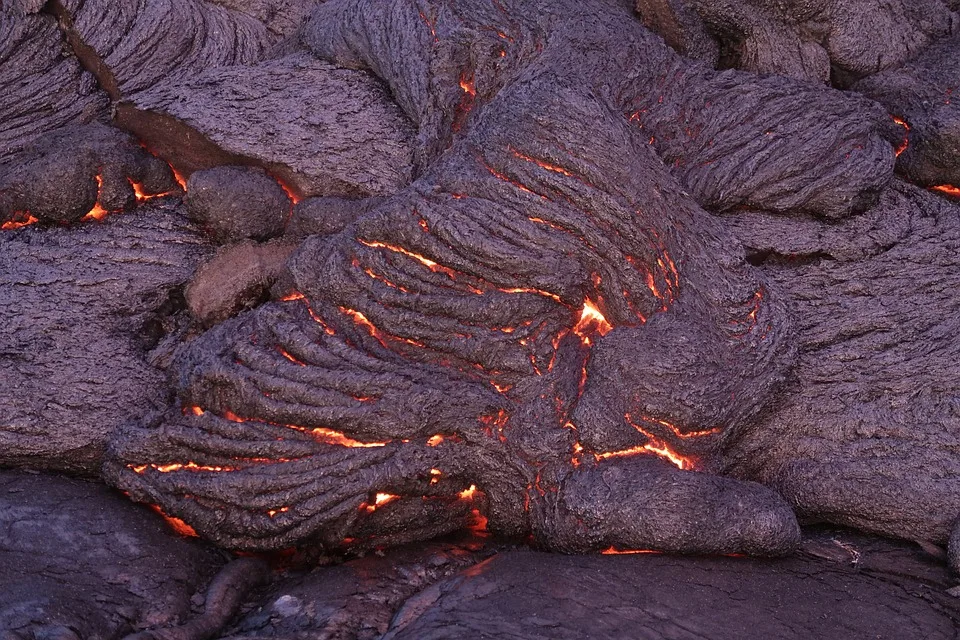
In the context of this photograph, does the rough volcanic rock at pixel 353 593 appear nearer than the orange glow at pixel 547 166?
Yes

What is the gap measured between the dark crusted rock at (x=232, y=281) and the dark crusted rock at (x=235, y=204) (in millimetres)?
147

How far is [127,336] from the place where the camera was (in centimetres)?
449

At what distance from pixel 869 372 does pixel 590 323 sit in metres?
1.32

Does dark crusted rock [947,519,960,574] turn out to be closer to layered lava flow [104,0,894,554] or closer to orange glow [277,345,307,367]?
layered lava flow [104,0,894,554]

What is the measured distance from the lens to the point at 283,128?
5.04 meters

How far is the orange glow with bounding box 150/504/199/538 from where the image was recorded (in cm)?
398

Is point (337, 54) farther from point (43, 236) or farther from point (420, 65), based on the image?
point (43, 236)

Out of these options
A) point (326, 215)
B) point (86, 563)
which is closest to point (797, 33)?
point (326, 215)

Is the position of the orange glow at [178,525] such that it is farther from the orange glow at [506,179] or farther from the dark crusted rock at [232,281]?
the orange glow at [506,179]

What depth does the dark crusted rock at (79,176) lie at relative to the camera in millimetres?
4680

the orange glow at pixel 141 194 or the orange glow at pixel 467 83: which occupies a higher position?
the orange glow at pixel 467 83

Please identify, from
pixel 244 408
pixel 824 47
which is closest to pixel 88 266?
pixel 244 408

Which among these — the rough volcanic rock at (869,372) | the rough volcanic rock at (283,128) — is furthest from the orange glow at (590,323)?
the rough volcanic rock at (283,128)

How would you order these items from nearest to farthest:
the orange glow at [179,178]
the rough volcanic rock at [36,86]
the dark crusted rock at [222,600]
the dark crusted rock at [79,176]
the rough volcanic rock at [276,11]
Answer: the dark crusted rock at [222,600] < the dark crusted rock at [79,176] < the orange glow at [179,178] < the rough volcanic rock at [36,86] < the rough volcanic rock at [276,11]
